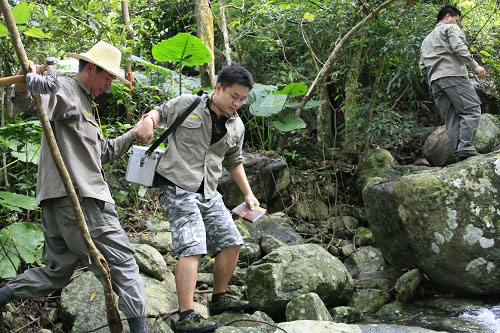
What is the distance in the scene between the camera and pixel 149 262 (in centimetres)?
→ 455

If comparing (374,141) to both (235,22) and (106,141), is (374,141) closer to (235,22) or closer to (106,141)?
(235,22)

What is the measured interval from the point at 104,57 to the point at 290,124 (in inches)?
214

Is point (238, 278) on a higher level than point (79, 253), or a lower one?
lower

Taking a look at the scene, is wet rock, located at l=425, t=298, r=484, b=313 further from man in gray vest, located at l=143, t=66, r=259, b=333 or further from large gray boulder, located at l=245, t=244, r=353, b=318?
man in gray vest, located at l=143, t=66, r=259, b=333

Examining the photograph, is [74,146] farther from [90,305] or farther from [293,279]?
[293,279]

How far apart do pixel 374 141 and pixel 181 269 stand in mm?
6493

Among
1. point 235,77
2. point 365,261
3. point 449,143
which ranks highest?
point 235,77

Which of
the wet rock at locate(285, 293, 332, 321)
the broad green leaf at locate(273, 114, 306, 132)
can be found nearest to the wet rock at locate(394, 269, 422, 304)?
the wet rock at locate(285, 293, 332, 321)

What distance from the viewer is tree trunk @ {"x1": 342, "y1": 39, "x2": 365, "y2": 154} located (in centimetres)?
880

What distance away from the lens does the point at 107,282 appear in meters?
2.83

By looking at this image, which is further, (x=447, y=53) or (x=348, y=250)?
(x=348, y=250)

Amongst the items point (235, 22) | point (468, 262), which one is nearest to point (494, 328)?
point (468, 262)

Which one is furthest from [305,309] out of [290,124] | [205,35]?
[205,35]

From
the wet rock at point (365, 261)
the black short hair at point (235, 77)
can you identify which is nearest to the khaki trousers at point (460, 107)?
the wet rock at point (365, 261)
